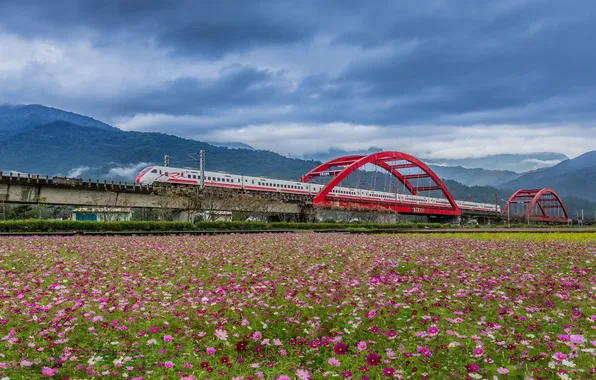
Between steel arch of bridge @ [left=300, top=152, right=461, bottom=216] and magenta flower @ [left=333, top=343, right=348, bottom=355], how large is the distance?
53.5 meters

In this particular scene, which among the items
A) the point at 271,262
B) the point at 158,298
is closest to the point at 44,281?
the point at 158,298

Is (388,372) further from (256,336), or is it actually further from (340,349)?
(256,336)

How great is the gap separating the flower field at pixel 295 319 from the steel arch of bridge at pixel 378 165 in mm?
49459

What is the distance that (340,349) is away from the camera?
6.12 meters

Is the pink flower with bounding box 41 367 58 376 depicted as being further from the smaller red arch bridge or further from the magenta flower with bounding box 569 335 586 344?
the smaller red arch bridge

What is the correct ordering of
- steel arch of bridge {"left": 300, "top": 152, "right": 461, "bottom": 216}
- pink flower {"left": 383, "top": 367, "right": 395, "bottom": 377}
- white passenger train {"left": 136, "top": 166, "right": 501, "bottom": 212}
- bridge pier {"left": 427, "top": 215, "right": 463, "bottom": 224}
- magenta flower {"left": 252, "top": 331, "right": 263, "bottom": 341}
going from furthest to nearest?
bridge pier {"left": 427, "top": 215, "right": 463, "bottom": 224} → steel arch of bridge {"left": 300, "top": 152, "right": 461, "bottom": 216} → white passenger train {"left": 136, "top": 166, "right": 501, "bottom": 212} → magenta flower {"left": 252, "top": 331, "right": 263, "bottom": 341} → pink flower {"left": 383, "top": 367, "right": 395, "bottom": 377}

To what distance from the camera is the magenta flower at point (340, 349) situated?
6117mm

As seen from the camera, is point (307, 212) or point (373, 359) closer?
point (373, 359)

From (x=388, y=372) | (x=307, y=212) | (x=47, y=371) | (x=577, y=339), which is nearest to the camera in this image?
(x=47, y=371)

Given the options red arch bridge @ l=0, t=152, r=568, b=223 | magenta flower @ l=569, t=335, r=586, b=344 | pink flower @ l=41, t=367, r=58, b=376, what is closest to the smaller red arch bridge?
red arch bridge @ l=0, t=152, r=568, b=223

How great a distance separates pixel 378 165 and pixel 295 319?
3083 inches

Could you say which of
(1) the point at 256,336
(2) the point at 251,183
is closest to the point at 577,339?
(1) the point at 256,336

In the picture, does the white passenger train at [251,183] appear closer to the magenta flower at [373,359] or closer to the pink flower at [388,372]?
the magenta flower at [373,359]

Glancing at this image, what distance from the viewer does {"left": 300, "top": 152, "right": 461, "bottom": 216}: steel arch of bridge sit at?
6700 cm
